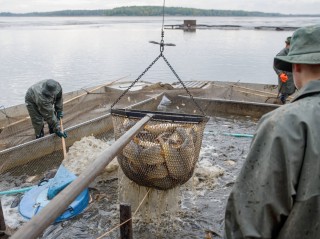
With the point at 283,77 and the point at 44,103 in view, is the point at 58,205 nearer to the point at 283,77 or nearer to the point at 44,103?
the point at 44,103

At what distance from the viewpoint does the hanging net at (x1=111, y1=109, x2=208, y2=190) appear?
3412mm

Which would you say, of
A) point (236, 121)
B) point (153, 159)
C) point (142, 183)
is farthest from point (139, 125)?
point (236, 121)

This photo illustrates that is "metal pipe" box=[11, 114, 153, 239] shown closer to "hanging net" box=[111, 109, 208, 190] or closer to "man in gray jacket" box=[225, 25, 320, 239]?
"man in gray jacket" box=[225, 25, 320, 239]

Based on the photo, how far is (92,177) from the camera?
166cm

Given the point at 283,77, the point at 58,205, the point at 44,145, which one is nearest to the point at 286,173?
the point at 58,205

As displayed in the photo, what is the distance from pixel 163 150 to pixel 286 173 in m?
2.34

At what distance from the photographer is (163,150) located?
3.42m

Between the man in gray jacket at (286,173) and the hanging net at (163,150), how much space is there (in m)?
2.16

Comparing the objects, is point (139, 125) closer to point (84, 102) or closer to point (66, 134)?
point (66, 134)

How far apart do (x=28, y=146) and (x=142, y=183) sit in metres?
2.97

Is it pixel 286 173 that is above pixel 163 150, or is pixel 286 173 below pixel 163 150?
above

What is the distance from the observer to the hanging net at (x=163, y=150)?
134 inches

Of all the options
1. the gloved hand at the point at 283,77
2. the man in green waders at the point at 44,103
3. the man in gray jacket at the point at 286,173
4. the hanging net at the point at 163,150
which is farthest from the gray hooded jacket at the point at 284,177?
the gloved hand at the point at 283,77

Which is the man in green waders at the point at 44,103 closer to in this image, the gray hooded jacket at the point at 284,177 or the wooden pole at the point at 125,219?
the wooden pole at the point at 125,219
